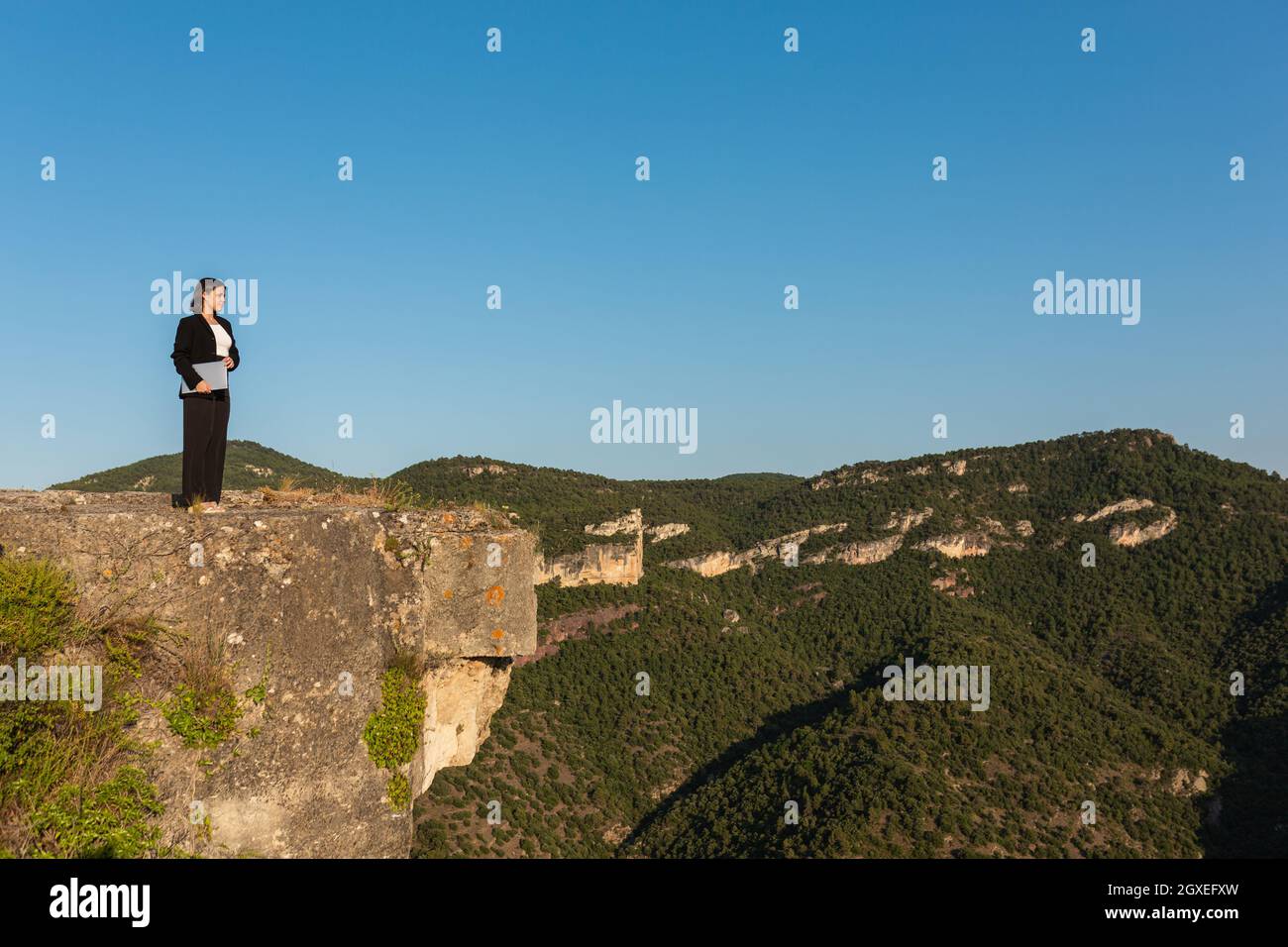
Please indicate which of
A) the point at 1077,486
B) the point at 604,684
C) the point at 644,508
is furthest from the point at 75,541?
the point at 1077,486

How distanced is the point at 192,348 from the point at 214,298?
0.46 m

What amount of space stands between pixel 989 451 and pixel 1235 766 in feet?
214

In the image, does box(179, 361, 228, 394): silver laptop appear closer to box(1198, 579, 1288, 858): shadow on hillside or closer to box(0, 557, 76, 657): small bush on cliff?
box(0, 557, 76, 657): small bush on cliff

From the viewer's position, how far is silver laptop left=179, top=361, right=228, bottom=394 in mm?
6148

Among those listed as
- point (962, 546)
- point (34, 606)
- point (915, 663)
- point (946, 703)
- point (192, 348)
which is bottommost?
point (946, 703)

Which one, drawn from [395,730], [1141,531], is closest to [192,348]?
[395,730]

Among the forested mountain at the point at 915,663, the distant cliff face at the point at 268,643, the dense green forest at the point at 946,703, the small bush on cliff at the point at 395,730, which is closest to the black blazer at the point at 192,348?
the distant cliff face at the point at 268,643

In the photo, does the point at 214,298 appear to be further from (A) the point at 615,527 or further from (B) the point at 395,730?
(A) the point at 615,527

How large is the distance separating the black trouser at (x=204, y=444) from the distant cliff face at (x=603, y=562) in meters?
71.6

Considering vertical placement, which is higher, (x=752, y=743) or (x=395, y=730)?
(x=395, y=730)

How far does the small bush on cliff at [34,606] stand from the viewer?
459 cm

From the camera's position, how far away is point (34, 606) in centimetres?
469
